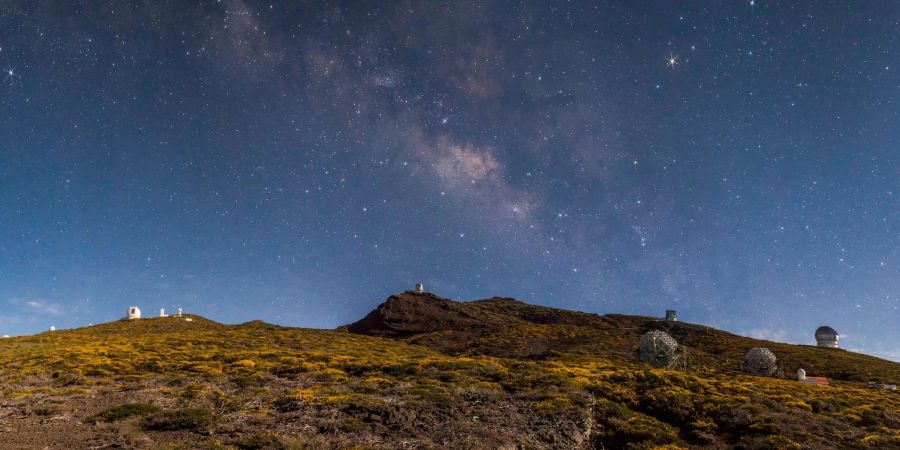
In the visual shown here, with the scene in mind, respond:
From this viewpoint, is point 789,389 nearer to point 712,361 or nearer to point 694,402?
point 694,402

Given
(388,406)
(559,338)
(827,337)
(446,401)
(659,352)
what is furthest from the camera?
(827,337)

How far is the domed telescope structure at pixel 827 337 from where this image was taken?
A: 290ft

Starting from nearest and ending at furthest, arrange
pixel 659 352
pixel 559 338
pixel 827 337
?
pixel 659 352
pixel 559 338
pixel 827 337

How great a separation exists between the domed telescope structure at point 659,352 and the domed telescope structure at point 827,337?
221 ft

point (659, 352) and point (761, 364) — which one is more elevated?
point (659, 352)

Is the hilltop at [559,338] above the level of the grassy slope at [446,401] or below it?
above

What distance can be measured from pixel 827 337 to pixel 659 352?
70.4 m

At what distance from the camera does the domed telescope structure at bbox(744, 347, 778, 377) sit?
1849 inches

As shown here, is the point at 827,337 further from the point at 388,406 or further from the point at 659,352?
the point at 388,406

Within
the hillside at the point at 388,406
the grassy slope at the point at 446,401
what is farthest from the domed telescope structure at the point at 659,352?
the hillside at the point at 388,406

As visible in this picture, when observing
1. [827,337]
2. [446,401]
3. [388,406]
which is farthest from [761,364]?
[827,337]

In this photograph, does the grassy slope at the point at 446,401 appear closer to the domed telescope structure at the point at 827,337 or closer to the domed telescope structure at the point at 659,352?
the domed telescope structure at the point at 659,352

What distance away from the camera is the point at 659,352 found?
1753 inches

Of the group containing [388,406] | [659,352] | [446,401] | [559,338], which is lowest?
[388,406]
